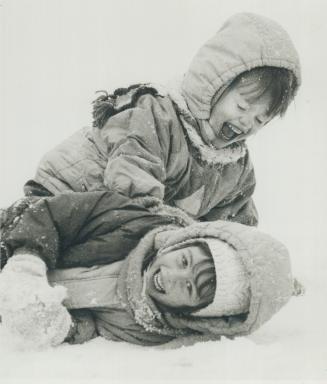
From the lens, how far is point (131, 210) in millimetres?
1908

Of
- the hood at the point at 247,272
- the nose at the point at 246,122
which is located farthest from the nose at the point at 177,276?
the nose at the point at 246,122

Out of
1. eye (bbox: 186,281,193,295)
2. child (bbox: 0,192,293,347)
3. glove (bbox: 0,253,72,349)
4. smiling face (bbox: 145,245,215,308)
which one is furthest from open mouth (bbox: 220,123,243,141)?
glove (bbox: 0,253,72,349)

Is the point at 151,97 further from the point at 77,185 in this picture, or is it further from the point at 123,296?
the point at 123,296

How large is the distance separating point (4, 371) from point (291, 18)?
11.2ft

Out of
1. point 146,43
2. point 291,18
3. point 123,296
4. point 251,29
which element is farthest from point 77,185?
point 146,43

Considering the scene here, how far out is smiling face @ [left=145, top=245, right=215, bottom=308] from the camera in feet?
5.40

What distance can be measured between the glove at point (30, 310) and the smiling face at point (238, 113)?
101cm

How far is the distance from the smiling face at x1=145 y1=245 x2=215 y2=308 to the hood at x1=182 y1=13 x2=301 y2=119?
0.82 metres

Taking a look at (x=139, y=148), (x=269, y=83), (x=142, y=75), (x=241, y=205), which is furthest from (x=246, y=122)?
(x=142, y=75)

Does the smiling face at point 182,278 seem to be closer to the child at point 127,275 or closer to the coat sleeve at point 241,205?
the child at point 127,275

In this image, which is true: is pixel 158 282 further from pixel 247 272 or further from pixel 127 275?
pixel 247 272

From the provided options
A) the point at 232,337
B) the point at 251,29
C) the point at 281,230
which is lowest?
the point at 281,230

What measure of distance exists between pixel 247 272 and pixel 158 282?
0.75 feet

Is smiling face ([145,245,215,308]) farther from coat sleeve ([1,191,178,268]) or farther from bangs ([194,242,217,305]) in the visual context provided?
coat sleeve ([1,191,178,268])
